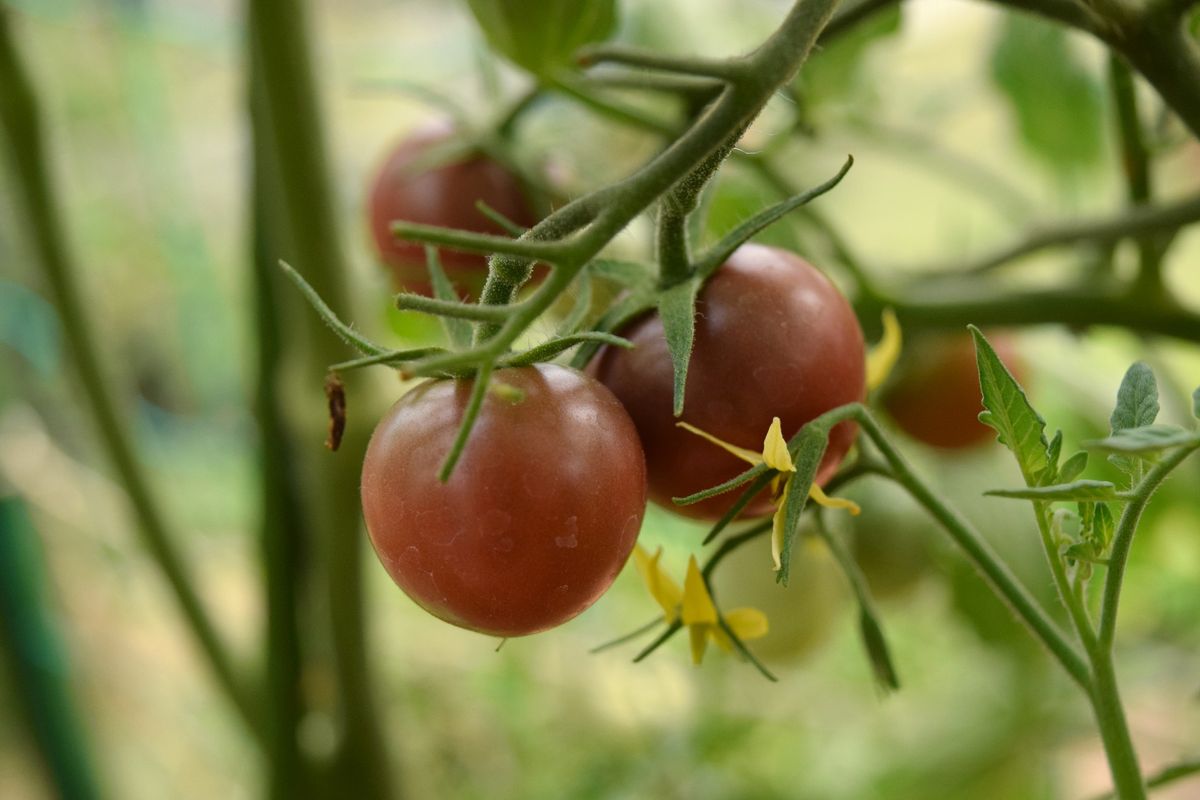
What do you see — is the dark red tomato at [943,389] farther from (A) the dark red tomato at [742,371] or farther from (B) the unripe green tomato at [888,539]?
(A) the dark red tomato at [742,371]

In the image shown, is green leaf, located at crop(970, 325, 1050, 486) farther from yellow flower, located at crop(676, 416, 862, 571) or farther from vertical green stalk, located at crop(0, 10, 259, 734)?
vertical green stalk, located at crop(0, 10, 259, 734)

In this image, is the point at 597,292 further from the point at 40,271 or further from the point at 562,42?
the point at 40,271

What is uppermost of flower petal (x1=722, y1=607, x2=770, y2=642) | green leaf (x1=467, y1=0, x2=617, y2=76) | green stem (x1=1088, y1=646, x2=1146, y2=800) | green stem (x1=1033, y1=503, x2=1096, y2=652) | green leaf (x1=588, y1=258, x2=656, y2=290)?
green leaf (x1=467, y1=0, x2=617, y2=76)

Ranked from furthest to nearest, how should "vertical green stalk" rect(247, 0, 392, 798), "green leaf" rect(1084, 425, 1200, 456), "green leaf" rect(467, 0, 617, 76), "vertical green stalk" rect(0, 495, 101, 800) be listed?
"vertical green stalk" rect(0, 495, 101, 800), "vertical green stalk" rect(247, 0, 392, 798), "green leaf" rect(467, 0, 617, 76), "green leaf" rect(1084, 425, 1200, 456)

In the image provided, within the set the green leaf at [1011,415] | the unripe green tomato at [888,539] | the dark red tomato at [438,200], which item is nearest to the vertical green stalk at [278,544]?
the dark red tomato at [438,200]

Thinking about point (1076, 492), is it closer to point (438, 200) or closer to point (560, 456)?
point (560, 456)

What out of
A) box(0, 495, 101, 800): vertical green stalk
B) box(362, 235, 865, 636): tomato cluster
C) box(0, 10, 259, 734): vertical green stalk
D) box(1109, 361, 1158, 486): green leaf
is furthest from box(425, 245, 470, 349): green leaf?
box(0, 495, 101, 800): vertical green stalk
